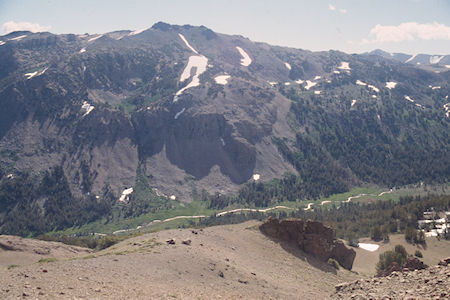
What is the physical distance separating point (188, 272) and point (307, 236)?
22918 millimetres

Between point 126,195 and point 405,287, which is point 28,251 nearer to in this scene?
point 405,287

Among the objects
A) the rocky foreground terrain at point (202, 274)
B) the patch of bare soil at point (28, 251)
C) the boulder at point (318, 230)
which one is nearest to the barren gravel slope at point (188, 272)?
the rocky foreground terrain at point (202, 274)

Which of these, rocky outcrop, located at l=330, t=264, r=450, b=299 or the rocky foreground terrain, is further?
the rocky foreground terrain

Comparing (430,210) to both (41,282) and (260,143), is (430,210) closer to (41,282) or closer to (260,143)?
(260,143)

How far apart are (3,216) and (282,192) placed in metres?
104

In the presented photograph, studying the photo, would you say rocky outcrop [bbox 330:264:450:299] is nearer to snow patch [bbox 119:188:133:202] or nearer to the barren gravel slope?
the barren gravel slope

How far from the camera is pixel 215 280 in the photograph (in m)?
36.3

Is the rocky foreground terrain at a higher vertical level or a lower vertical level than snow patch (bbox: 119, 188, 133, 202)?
higher

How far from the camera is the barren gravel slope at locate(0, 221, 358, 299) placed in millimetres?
28000

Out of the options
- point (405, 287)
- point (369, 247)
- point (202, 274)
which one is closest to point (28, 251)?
point (202, 274)

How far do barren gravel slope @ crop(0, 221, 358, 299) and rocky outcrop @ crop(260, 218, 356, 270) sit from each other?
170 centimetres

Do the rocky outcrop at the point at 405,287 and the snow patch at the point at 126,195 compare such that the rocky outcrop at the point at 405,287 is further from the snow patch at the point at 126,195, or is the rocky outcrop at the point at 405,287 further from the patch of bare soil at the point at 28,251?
the snow patch at the point at 126,195

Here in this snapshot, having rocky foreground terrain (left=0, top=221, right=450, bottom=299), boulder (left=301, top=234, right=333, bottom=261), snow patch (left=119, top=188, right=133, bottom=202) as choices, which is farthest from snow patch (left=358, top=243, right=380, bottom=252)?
snow patch (left=119, top=188, right=133, bottom=202)

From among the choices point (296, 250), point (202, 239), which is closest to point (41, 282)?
point (202, 239)
